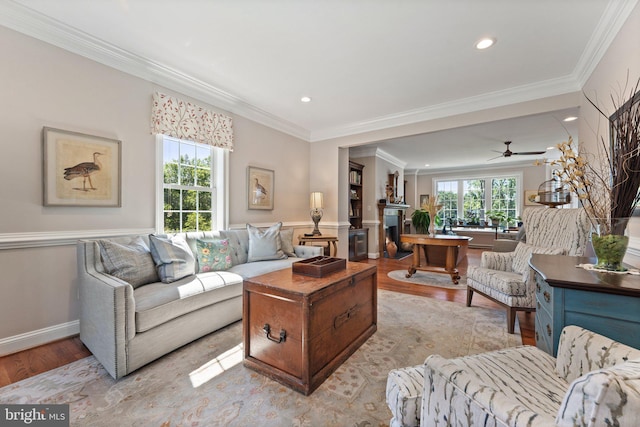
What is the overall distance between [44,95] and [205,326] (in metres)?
2.34

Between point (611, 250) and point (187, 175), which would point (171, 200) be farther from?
point (611, 250)

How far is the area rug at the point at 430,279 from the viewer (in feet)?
13.0

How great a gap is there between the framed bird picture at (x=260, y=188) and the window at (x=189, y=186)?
1.52ft

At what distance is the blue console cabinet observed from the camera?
1119mm

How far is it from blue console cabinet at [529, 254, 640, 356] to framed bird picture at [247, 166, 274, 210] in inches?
135

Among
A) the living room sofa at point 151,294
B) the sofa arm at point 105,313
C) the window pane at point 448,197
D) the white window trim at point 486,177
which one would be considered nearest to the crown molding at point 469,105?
the living room sofa at point 151,294

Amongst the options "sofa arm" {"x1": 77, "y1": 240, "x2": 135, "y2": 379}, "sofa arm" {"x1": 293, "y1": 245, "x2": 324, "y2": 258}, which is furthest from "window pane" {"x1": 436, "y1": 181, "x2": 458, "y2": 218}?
"sofa arm" {"x1": 77, "y1": 240, "x2": 135, "y2": 379}

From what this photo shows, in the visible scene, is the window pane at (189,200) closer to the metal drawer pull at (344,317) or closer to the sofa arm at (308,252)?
the sofa arm at (308,252)

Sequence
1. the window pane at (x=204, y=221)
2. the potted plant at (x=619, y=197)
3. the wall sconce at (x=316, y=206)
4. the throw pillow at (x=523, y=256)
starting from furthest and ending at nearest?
the wall sconce at (x=316, y=206)
the window pane at (x=204, y=221)
the throw pillow at (x=523, y=256)
the potted plant at (x=619, y=197)

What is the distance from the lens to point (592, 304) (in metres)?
1.19

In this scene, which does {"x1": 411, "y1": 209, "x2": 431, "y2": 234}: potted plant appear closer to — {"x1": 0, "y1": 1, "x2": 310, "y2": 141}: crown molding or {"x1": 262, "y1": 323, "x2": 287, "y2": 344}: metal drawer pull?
{"x1": 0, "y1": 1, "x2": 310, "y2": 141}: crown molding

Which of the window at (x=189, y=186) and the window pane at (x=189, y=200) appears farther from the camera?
the window pane at (x=189, y=200)

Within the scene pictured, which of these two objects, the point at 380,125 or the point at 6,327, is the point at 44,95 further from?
the point at 380,125

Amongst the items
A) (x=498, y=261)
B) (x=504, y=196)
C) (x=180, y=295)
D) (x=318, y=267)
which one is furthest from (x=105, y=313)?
(x=504, y=196)
